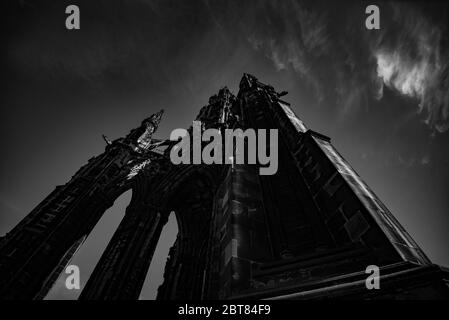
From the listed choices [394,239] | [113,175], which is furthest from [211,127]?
[394,239]

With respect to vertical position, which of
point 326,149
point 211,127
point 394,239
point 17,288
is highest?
point 211,127

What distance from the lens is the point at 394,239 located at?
2725mm

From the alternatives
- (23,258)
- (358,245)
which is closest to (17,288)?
(23,258)

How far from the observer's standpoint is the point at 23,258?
700 cm

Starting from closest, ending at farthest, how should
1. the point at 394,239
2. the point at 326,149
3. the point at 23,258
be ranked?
the point at 394,239 → the point at 326,149 → the point at 23,258

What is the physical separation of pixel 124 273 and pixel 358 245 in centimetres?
655

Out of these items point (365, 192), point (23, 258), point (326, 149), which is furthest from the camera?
point (23, 258)

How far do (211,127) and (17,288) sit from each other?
9.69m

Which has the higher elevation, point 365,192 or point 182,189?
point 182,189

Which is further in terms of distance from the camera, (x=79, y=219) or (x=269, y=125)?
(x=79, y=219)

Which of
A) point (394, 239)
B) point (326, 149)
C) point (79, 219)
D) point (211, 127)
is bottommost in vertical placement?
point (394, 239)
